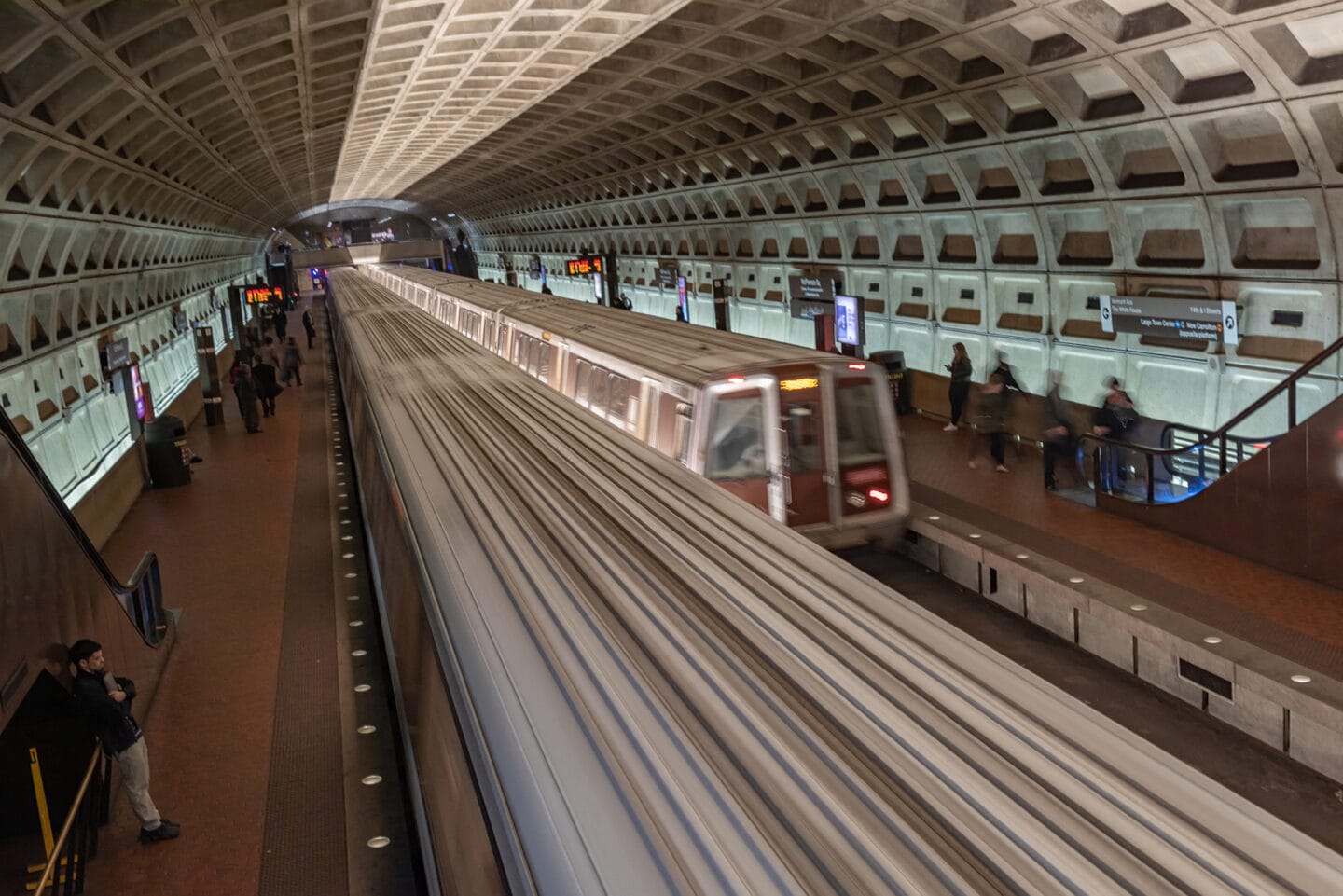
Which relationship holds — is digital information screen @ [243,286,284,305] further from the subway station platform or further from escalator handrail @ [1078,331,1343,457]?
escalator handrail @ [1078,331,1343,457]

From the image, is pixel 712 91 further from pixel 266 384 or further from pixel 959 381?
pixel 266 384

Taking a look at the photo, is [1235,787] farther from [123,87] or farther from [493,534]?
[123,87]

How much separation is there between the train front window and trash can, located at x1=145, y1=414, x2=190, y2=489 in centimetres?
1229

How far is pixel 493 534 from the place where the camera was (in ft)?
14.1

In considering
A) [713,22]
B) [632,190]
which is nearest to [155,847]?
[713,22]

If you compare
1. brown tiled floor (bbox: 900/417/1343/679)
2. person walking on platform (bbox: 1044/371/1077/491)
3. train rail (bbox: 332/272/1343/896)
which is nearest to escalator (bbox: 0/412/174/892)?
train rail (bbox: 332/272/1343/896)

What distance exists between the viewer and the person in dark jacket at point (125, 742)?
20.8 feet

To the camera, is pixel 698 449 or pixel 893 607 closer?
pixel 893 607

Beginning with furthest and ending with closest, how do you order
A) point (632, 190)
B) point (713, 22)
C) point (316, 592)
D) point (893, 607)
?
point (632, 190)
point (713, 22)
point (316, 592)
point (893, 607)

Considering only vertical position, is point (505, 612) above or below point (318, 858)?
above

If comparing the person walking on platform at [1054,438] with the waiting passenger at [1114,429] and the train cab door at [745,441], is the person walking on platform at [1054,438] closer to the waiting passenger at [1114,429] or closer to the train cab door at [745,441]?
the waiting passenger at [1114,429]

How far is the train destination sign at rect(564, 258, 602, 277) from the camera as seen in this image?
116 ft

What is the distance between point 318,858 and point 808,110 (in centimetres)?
1752

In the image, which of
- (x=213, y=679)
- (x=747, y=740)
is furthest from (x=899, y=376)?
(x=747, y=740)
